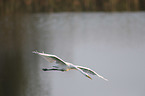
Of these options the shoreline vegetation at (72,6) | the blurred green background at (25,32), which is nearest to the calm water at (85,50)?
the blurred green background at (25,32)

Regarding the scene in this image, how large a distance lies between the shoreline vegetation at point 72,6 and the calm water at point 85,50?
1.03 meters

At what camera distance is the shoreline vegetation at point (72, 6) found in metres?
22.5

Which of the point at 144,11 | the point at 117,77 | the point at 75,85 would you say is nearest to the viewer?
the point at 75,85

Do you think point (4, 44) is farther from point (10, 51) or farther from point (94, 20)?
point (94, 20)

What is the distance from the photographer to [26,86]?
27.0ft

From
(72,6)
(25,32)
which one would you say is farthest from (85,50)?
(72,6)

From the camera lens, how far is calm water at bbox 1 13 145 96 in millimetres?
8625

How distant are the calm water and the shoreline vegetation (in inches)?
40.5

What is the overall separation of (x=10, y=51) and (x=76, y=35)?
17.5ft

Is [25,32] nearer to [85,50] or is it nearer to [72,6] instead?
[85,50]

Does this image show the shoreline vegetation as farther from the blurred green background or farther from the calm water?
the calm water

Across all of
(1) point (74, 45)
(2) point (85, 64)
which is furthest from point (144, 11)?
(2) point (85, 64)

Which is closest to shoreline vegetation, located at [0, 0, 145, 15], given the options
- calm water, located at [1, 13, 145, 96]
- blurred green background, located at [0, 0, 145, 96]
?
blurred green background, located at [0, 0, 145, 96]

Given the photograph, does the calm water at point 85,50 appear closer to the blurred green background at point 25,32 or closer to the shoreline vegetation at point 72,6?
the blurred green background at point 25,32
